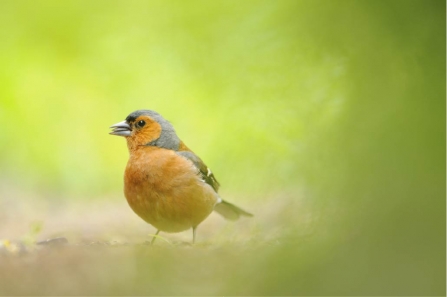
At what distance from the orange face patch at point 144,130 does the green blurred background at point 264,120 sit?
0.72 metres

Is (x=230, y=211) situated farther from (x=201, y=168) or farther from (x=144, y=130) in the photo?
(x=144, y=130)

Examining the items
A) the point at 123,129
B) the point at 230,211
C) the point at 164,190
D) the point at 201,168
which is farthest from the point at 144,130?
the point at 230,211

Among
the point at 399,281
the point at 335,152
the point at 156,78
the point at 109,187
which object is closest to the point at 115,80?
the point at 156,78

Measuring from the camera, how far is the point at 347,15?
7.79 ft

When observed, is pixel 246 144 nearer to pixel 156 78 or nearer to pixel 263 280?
pixel 263 280

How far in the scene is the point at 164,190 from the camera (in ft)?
12.4

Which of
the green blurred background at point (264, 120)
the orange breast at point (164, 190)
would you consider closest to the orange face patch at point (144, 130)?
the orange breast at point (164, 190)

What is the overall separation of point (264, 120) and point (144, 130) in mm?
1097

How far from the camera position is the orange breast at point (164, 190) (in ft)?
12.3

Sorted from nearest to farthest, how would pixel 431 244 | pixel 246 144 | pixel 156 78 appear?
pixel 431 244 < pixel 246 144 < pixel 156 78

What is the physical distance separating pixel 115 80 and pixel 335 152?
6545 millimetres

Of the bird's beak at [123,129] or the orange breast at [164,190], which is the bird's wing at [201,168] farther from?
the bird's beak at [123,129]

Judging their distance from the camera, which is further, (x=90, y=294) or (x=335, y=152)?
(x=335, y=152)

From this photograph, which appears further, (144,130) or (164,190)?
(144,130)
